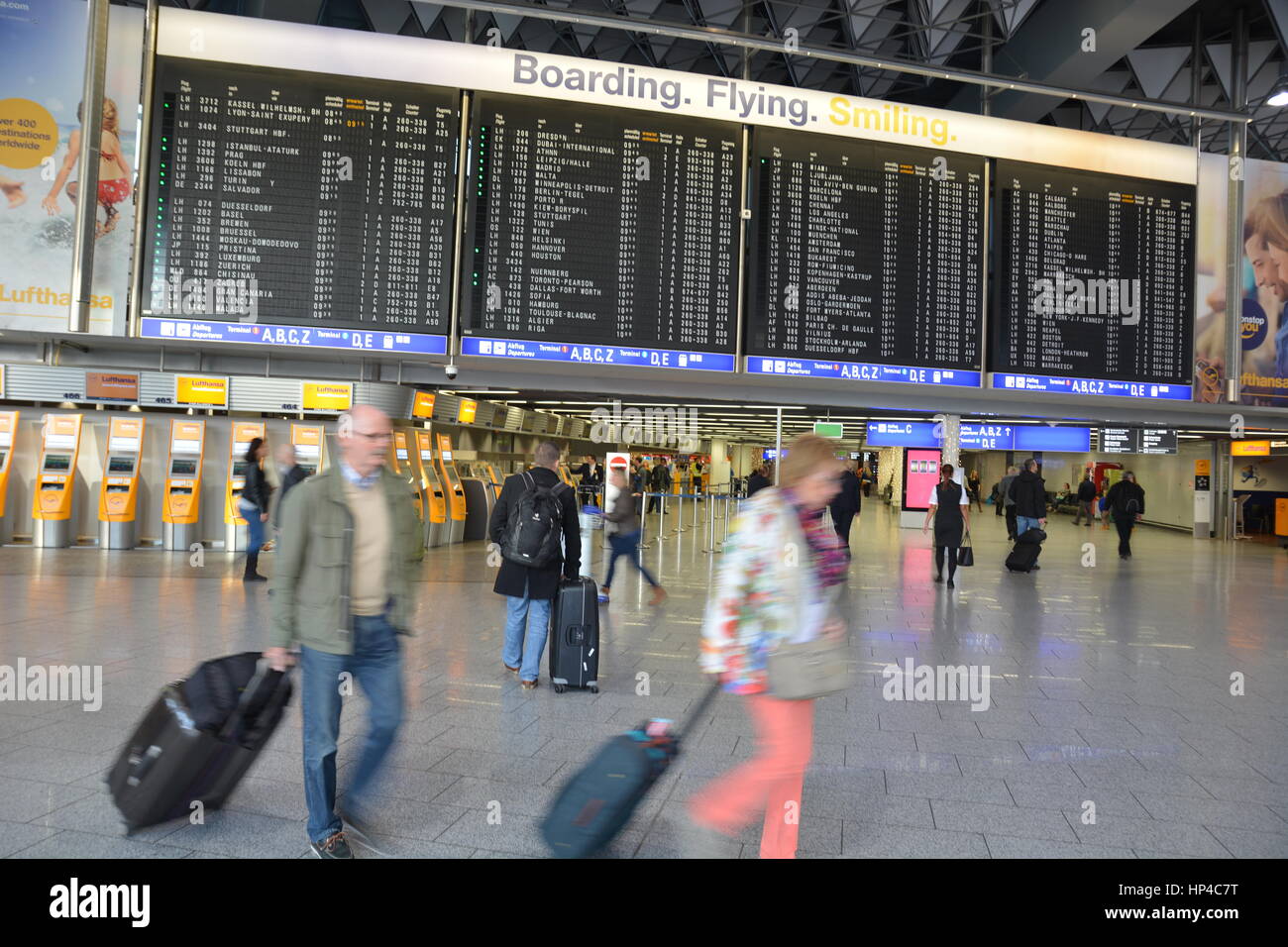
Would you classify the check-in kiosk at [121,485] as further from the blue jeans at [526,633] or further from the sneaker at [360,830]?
the sneaker at [360,830]

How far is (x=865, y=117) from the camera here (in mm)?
9625

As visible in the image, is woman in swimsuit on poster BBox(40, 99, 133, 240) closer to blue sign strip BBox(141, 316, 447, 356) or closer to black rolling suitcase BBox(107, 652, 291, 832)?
blue sign strip BBox(141, 316, 447, 356)

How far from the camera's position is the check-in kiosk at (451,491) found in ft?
46.2

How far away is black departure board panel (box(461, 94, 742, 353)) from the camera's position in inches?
348

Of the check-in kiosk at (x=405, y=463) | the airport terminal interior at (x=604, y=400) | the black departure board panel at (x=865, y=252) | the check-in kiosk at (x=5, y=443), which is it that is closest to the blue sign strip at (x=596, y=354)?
the airport terminal interior at (x=604, y=400)

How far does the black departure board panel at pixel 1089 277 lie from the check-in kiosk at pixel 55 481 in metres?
12.6

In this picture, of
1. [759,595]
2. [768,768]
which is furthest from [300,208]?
[768,768]

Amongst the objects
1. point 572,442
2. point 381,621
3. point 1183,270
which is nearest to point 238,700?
point 381,621

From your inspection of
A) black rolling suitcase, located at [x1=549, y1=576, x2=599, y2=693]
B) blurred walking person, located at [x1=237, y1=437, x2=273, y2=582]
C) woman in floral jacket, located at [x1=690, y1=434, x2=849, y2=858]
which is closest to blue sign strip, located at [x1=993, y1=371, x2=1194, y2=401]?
black rolling suitcase, located at [x1=549, y1=576, x2=599, y2=693]

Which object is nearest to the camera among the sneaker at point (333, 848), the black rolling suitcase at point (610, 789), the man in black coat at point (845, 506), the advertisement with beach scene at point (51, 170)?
the black rolling suitcase at point (610, 789)

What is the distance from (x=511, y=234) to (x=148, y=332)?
152 inches

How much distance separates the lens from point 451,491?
14.2 meters

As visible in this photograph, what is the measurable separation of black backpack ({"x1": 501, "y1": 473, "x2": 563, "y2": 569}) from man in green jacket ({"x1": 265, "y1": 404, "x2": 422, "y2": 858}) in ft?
6.50
